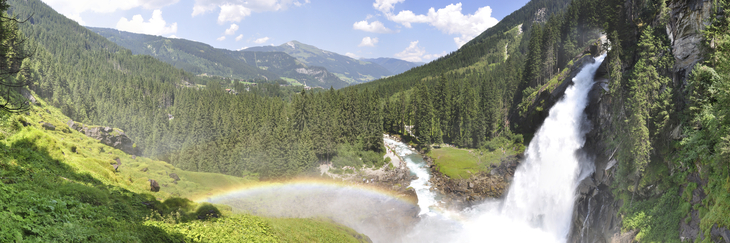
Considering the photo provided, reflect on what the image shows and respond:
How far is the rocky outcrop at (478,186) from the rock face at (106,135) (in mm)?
74208

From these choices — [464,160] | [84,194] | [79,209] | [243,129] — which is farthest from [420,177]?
[79,209]

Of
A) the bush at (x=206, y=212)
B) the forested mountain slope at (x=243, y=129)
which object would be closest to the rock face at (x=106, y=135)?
the forested mountain slope at (x=243, y=129)

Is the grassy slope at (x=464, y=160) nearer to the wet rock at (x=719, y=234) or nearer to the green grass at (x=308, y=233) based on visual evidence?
the green grass at (x=308, y=233)

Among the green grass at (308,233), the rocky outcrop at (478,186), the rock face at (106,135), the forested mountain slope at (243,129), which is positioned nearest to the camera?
the green grass at (308,233)

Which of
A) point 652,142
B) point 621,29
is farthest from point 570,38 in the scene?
point 652,142

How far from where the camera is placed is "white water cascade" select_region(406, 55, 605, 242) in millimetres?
36031

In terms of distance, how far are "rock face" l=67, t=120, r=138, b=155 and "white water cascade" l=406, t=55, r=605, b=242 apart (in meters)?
70.0

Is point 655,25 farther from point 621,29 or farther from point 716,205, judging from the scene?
point 716,205

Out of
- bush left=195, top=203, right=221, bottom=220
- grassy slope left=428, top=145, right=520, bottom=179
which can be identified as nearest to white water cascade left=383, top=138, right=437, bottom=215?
grassy slope left=428, top=145, right=520, bottom=179

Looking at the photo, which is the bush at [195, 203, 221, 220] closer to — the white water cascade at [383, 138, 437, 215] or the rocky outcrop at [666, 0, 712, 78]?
the white water cascade at [383, 138, 437, 215]

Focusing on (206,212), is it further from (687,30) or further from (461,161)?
(461,161)

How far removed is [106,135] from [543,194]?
88653 mm

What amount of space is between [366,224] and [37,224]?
42.0 metres

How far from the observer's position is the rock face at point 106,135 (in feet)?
195
